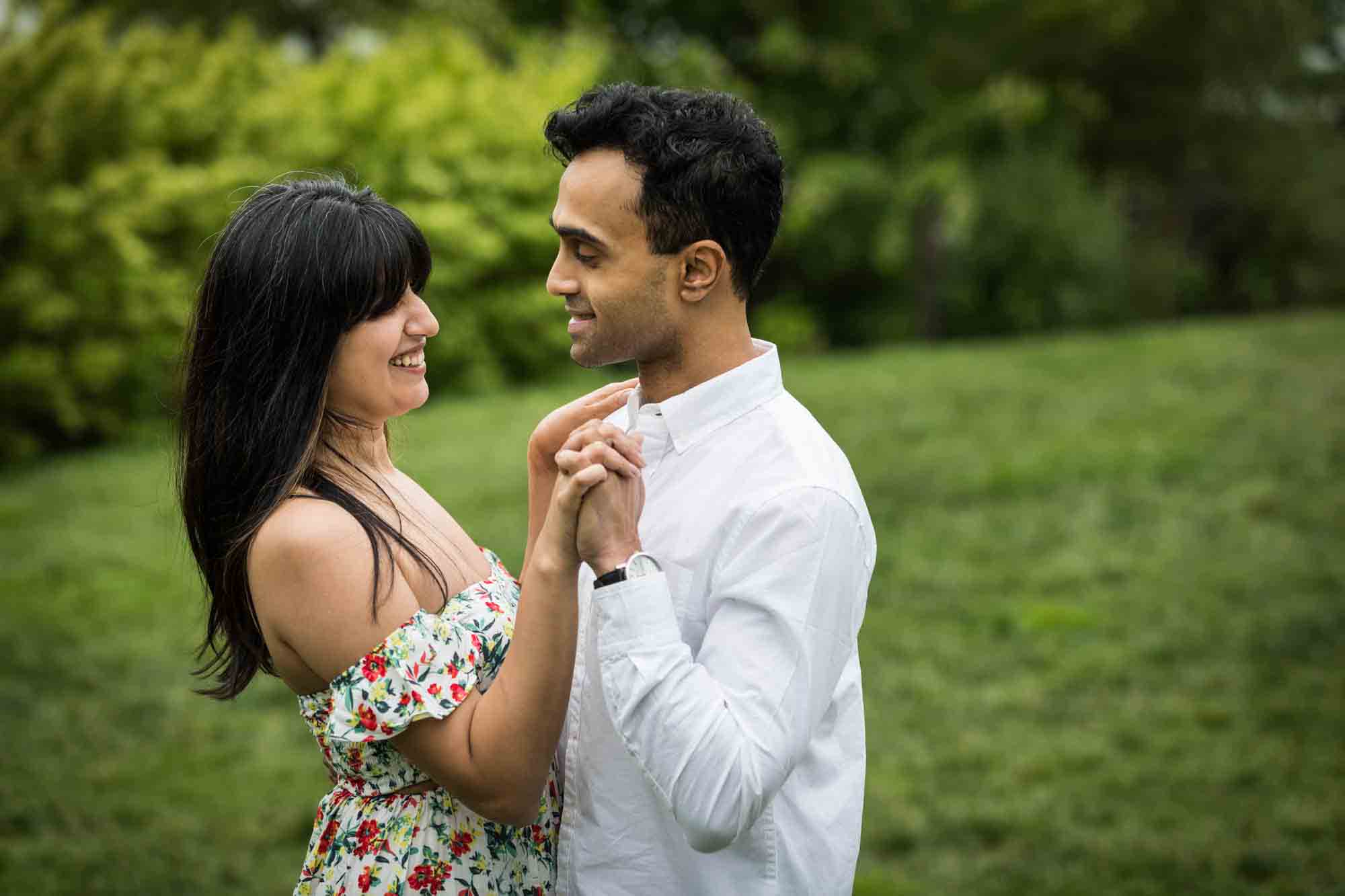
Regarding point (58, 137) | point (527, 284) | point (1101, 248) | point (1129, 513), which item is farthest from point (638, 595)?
point (1101, 248)

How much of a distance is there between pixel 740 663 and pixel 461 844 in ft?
2.35

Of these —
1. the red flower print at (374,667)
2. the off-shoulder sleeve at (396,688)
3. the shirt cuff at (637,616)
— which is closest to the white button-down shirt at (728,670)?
the shirt cuff at (637,616)

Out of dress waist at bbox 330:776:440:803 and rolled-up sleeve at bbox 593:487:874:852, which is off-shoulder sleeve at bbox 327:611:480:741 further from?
rolled-up sleeve at bbox 593:487:874:852

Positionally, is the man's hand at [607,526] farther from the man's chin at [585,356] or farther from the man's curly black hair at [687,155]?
the man's curly black hair at [687,155]

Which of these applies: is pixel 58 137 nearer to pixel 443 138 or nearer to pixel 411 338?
pixel 443 138

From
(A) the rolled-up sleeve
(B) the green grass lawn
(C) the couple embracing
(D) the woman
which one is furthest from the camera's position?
(B) the green grass lawn

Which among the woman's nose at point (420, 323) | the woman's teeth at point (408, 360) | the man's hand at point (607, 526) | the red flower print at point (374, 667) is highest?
the woman's nose at point (420, 323)

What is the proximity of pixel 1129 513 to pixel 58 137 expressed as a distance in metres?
9.41

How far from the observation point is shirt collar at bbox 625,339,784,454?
2.31 m

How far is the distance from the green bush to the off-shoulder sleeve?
8.52m

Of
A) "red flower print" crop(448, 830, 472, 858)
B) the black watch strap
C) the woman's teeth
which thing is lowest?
"red flower print" crop(448, 830, 472, 858)

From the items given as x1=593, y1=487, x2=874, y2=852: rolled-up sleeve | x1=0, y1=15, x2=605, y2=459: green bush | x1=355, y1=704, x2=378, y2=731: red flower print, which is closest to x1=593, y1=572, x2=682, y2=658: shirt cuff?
x1=593, y1=487, x2=874, y2=852: rolled-up sleeve

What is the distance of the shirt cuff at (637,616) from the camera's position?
2.02 metres

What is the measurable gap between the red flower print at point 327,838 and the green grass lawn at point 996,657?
3.38 ft
